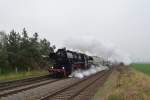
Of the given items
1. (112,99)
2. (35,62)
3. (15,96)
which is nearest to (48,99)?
(15,96)

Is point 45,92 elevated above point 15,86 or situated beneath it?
situated beneath

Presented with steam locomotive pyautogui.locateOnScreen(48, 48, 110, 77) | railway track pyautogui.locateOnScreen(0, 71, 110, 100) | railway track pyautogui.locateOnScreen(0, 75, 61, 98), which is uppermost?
steam locomotive pyautogui.locateOnScreen(48, 48, 110, 77)

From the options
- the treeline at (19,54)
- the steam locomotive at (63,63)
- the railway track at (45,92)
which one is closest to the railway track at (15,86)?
the railway track at (45,92)

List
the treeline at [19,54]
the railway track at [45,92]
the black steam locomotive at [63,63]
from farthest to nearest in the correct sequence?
the treeline at [19,54], the black steam locomotive at [63,63], the railway track at [45,92]

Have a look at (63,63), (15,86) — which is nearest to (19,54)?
(63,63)

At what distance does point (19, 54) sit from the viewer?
48281 mm

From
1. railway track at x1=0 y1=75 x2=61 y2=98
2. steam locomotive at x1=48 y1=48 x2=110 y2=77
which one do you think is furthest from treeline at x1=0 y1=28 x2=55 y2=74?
railway track at x1=0 y1=75 x2=61 y2=98

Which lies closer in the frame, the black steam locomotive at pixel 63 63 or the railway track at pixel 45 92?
the railway track at pixel 45 92

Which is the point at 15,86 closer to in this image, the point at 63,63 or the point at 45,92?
the point at 45,92

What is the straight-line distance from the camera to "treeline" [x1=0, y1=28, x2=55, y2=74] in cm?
4375

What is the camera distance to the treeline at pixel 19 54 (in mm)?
43750

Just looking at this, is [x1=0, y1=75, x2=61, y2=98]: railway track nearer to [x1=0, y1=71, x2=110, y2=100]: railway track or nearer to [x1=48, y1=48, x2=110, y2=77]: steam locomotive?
[x1=0, y1=71, x2=110, y2=100]: railway track

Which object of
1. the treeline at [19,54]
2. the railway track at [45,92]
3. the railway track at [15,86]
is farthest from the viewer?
the treeline at [19,54]

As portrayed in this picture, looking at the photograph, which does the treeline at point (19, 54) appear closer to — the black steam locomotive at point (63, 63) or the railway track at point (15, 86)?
the black steam locomotive at point (63, 63)
